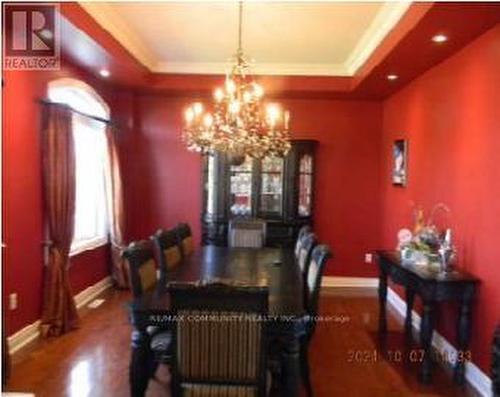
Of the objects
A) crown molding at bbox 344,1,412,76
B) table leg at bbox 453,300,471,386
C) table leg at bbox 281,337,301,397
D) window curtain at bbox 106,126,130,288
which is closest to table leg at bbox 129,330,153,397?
table leg at bbox 281,337,301,397

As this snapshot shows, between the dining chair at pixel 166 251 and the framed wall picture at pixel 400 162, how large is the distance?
8.76 ft

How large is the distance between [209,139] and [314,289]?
4.51ft

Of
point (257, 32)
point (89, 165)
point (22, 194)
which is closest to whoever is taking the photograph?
point (22, 194)

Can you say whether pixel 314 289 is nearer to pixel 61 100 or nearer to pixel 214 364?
pixel 214 364

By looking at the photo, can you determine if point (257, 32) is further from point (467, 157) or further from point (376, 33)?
point (467, 157)

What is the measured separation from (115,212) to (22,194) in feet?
6.24

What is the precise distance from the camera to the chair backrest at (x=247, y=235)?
15.9ft

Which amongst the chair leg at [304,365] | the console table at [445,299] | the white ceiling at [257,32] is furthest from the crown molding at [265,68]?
the chair leg at [304,365]

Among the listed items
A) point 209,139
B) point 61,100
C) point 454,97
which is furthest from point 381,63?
point 61,100

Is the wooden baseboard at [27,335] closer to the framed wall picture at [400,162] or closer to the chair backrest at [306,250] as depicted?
the chair backrest at [306,250]

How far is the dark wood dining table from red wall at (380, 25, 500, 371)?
1309 millimetres

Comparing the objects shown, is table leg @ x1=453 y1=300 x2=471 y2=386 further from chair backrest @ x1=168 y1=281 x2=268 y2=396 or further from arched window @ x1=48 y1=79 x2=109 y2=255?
arched window @ x1=48 y1=79 x2=109 y2=255

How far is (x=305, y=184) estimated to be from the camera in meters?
6.04

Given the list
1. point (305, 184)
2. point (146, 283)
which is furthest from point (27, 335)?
point (305, 184)
